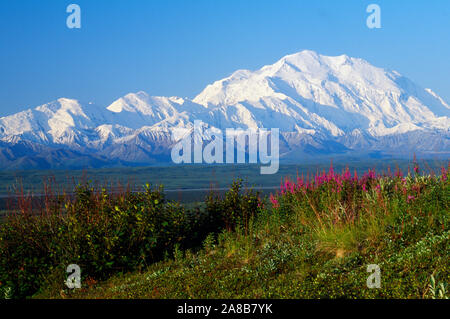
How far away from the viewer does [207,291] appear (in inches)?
309

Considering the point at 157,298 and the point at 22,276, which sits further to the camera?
the point at 22,276

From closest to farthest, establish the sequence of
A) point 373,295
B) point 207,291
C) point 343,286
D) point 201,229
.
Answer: point 373,295 < point 343,286 < point 207,291 < point 201,229

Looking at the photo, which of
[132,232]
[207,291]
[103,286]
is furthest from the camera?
[132,232]

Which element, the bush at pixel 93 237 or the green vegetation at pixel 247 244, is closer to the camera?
the green vegetation at pixel 247 244

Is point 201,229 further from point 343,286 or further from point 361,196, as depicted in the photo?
point 343,286

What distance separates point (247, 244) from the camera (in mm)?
10055

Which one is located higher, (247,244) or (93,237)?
(93,237)

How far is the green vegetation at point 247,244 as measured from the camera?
775 centimetres

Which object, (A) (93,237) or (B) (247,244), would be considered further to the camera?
(A) (93,237)

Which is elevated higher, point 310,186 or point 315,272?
point 310,186

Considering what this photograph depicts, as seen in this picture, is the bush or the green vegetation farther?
the bush

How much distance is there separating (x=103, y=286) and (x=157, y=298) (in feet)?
7.29

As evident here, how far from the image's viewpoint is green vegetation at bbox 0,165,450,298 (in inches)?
305

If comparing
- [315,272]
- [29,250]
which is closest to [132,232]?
[29,250]
